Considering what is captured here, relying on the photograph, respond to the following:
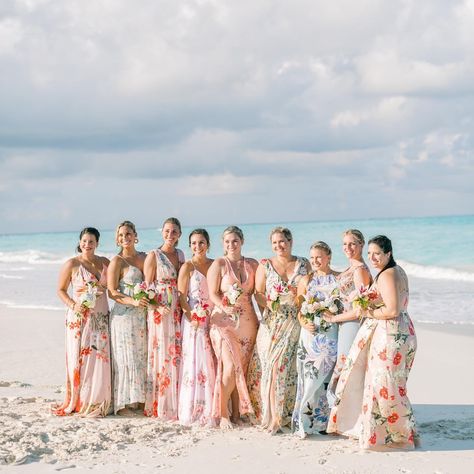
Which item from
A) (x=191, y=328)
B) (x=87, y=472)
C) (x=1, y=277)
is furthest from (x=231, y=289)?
(x=1, y=277)

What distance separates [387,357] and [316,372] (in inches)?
33.5

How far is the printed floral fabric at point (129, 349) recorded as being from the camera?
7918 millimetres

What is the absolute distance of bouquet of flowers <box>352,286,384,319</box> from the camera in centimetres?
646

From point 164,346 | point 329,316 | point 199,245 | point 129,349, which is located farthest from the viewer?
point 129,349

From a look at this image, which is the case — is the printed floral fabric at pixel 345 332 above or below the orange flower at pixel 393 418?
above

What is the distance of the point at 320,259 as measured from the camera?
22.9ft

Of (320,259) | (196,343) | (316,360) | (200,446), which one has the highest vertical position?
(320,259)

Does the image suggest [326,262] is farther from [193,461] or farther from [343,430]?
[193,461]

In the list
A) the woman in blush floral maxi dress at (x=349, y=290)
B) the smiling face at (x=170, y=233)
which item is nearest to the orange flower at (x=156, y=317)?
the smiling face at (x=170, y=233)

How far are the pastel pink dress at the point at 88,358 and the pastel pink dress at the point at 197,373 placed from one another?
959mm

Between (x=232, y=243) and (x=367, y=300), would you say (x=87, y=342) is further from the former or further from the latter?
(x=367, y=300)

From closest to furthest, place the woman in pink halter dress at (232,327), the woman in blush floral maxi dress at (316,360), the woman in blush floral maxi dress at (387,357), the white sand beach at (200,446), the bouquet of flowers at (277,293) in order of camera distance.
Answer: the white sand beach at (200,446)
the woman in blush floral maxi dress at (387,357)
the woman in blush floral maxi dress at (316,360)
the bouquet of flowers at (277,293)
the woman in pink halter dress at (232,327)

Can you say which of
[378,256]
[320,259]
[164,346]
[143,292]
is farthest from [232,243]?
[378,256]

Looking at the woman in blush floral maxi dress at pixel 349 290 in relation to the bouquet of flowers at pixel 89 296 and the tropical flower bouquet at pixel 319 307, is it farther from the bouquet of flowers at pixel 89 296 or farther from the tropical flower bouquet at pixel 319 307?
the bouquet of flowers at pixel 89 296
